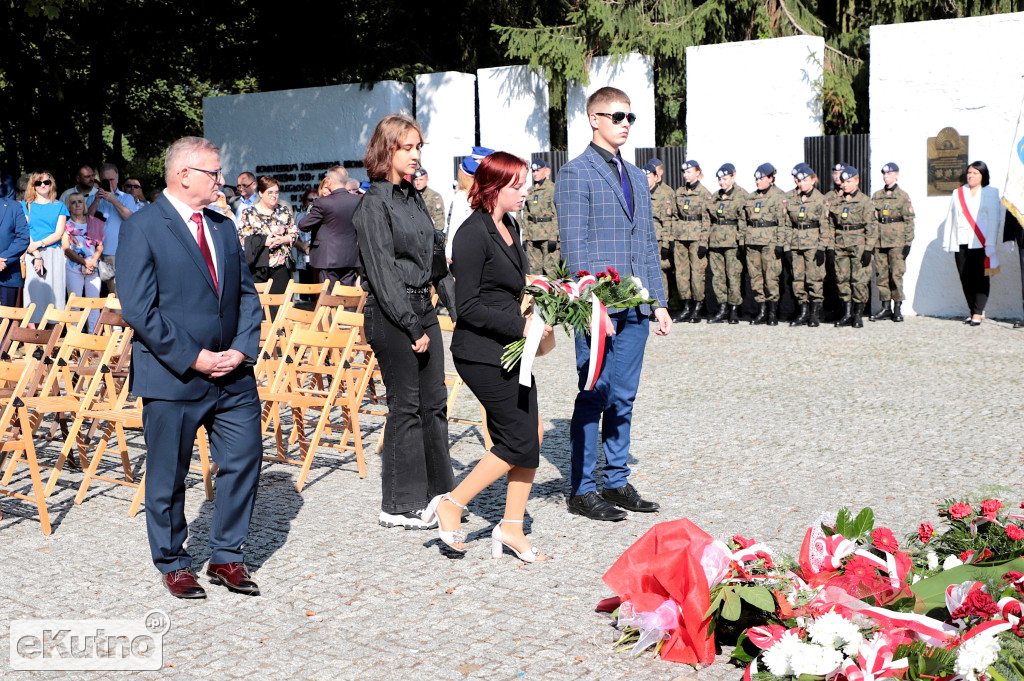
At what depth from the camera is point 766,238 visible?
15336mm

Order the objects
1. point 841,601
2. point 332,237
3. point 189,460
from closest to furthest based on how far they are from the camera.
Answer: point 841,601 < point 189,460 < point 332,237

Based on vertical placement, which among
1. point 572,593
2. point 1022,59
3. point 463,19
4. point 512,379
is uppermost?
point 463,19

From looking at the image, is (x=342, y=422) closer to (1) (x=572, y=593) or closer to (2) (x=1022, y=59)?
(1) (x=572, y=593)

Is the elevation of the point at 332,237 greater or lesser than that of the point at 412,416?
greater

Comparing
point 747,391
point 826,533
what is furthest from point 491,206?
point 747,391

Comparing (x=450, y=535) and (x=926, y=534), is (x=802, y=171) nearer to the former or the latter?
(x=450, y=535)

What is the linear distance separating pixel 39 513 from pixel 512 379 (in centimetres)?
277

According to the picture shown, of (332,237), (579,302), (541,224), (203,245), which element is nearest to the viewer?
(203,245)

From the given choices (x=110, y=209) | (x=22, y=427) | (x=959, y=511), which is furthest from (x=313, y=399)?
(x=110, y=209)

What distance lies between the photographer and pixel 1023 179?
1367cm

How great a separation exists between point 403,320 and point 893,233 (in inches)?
417

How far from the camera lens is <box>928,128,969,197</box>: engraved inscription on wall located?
15.3 metres

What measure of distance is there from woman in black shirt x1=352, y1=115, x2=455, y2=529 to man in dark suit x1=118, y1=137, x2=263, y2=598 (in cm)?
79

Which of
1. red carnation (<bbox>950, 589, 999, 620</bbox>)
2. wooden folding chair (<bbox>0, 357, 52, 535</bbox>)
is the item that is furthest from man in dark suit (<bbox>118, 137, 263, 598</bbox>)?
red carnation (<bbox>950, 589, 999, 620</bbox>)
